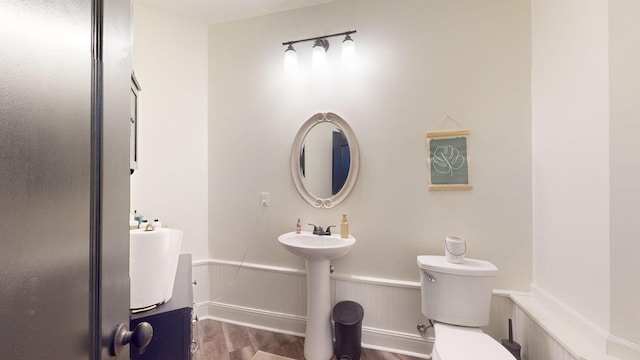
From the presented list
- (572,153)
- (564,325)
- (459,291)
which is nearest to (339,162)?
(459,291)

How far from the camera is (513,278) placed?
1.77 m

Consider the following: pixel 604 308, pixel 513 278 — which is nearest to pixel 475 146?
pixel 513 278

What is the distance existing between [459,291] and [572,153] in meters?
0.99

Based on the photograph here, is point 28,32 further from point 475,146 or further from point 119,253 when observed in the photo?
point 475,146

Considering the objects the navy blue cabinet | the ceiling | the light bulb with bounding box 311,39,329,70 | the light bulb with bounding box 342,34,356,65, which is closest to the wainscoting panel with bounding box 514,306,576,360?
the navy blue cabinet

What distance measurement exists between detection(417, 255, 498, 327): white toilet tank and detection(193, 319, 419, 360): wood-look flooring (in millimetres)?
545

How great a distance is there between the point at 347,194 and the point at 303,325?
117 cm

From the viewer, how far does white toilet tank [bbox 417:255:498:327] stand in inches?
62.6

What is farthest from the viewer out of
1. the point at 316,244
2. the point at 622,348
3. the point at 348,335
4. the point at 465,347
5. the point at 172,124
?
the point at 172,124

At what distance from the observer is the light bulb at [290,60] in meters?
2.20

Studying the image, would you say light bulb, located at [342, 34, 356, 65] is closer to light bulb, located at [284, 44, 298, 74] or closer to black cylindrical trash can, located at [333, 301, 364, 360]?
light bulb, located at [284, 44, 298, 74]

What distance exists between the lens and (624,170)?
107 cm

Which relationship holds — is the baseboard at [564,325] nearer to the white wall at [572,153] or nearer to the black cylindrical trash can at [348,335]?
the white wall at [572,153]

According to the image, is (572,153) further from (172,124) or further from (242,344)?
(172,124)
